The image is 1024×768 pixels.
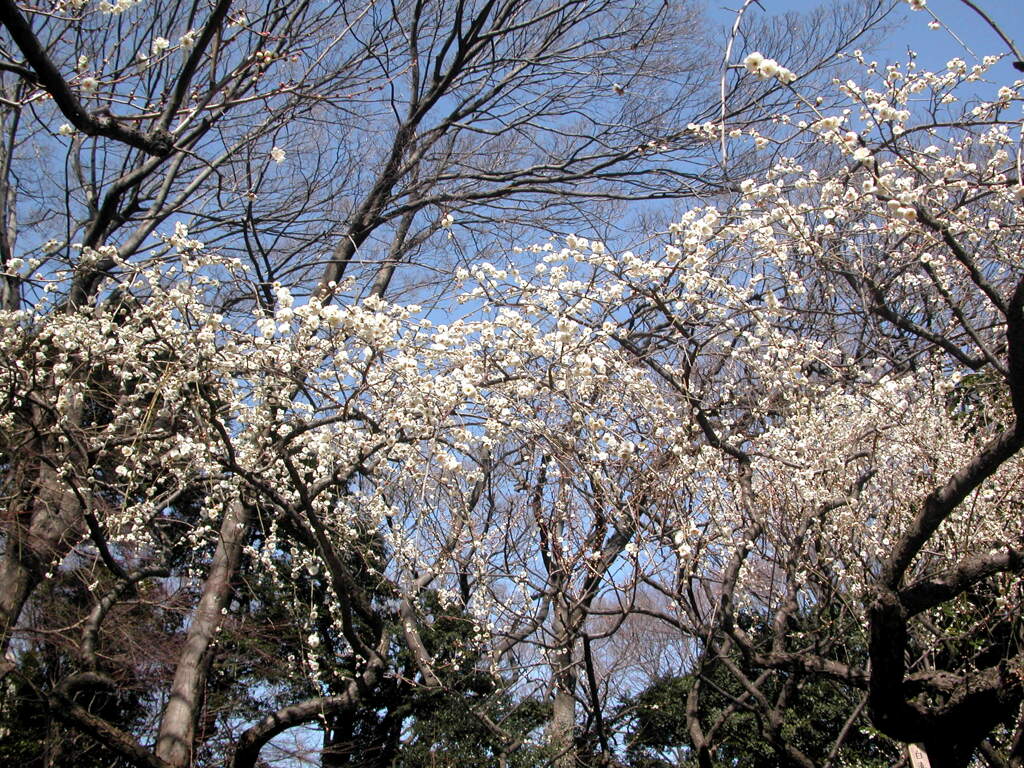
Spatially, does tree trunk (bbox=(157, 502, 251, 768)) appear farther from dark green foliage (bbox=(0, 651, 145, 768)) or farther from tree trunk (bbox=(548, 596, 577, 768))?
tree trunk (bbox=(548, 596, 577, 768))

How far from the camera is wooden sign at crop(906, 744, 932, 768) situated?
12.5 ft

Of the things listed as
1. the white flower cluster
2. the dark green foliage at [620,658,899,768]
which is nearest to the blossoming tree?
the white flower cluster

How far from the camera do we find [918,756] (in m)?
3.85

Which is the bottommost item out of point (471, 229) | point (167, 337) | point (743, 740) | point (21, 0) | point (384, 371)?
point (743, 740)

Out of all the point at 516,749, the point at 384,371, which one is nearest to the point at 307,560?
the point at 384,371

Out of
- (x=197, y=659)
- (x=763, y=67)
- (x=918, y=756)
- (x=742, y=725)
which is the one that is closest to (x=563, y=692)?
(x=742, y=725)

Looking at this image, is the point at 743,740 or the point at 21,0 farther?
the point at 743,740

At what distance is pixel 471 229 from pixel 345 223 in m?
1.24

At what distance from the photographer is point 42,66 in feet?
7.77

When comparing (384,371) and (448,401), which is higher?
(384,371)

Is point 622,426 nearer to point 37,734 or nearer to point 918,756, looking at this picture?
point 918,756

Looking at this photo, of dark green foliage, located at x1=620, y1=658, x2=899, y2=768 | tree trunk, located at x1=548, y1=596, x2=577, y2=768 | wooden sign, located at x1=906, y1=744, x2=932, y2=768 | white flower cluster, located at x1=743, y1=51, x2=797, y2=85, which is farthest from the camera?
dark green foliage, located at x1=620, y1=658, x2=899, y2=768

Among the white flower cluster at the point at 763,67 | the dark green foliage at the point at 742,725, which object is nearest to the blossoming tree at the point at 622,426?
the white flower cluster at the point at 763,67

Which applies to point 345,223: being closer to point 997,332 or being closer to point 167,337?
point 167,337
